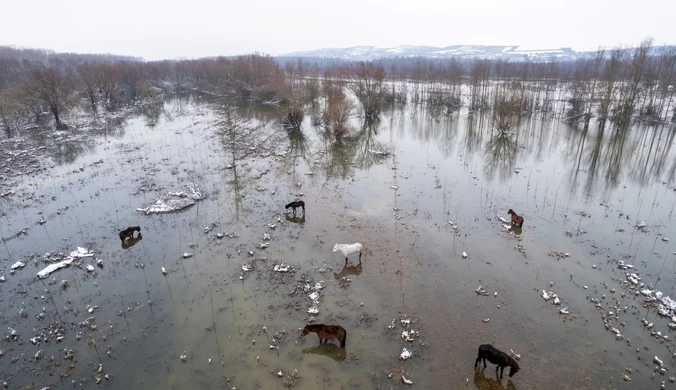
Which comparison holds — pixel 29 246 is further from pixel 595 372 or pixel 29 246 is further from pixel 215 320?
pixel 595 372

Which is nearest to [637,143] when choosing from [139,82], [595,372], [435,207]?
[435,207]

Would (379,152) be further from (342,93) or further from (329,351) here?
(329,351)

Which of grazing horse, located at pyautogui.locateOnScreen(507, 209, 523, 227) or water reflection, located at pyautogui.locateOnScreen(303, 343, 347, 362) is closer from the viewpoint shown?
water reflection, located at pyautogui.locateOnScreen(303, 343, 347, 362)

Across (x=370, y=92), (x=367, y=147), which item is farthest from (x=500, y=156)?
(x=370, y=92)

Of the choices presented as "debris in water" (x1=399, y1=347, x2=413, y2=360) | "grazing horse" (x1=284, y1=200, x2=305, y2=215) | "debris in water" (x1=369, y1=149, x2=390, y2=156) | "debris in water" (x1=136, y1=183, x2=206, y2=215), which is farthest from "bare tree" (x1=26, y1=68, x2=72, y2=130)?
"debris in water" (x1=399, y1=347, x2=413, y2=360)

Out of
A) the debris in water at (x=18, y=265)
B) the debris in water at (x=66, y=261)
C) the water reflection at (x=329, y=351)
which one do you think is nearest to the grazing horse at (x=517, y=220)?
the water reflection at (x=329, y=351)

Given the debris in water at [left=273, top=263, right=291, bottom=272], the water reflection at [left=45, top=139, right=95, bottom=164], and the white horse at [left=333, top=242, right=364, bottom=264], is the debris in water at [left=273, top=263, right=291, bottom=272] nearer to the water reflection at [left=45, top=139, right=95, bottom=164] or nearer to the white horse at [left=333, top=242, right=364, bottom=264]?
the white horse at [left=333, top=242, right=364, bottom=264]

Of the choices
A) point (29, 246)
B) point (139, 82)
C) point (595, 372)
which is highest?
point (139, 82)
